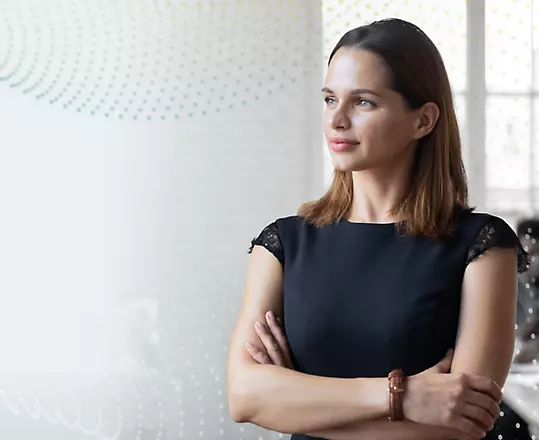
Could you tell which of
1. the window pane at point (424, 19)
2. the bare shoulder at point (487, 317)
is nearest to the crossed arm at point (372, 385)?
the bare shoulder at point (487, 317)

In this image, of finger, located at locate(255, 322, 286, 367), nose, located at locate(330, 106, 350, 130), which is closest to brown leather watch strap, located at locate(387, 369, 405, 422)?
finger, located at locate(255, 322, 286, 367)

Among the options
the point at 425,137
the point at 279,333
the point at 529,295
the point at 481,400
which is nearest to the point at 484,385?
the point at 481,400

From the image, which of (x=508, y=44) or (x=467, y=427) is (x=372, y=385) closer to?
(x=467, y=427)

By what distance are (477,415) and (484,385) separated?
53mm

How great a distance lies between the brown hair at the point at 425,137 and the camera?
1.50 metres

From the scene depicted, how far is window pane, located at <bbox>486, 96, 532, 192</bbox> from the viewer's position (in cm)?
262

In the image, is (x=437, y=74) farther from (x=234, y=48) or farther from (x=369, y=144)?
(x=234, y=48)

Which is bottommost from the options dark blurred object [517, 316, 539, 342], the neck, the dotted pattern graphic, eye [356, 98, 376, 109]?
dark blurred object [517, 316, 539, 342]

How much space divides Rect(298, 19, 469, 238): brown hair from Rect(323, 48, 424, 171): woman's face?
2cm

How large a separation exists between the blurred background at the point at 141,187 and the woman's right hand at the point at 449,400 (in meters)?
1.21

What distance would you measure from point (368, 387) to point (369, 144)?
0.45 meters

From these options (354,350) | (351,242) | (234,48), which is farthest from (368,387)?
(234,48)

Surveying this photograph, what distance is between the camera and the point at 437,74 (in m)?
1.53

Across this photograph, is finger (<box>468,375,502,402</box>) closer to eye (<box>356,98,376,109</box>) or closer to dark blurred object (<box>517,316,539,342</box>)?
eye (<box>356,98,376,109</box>)
